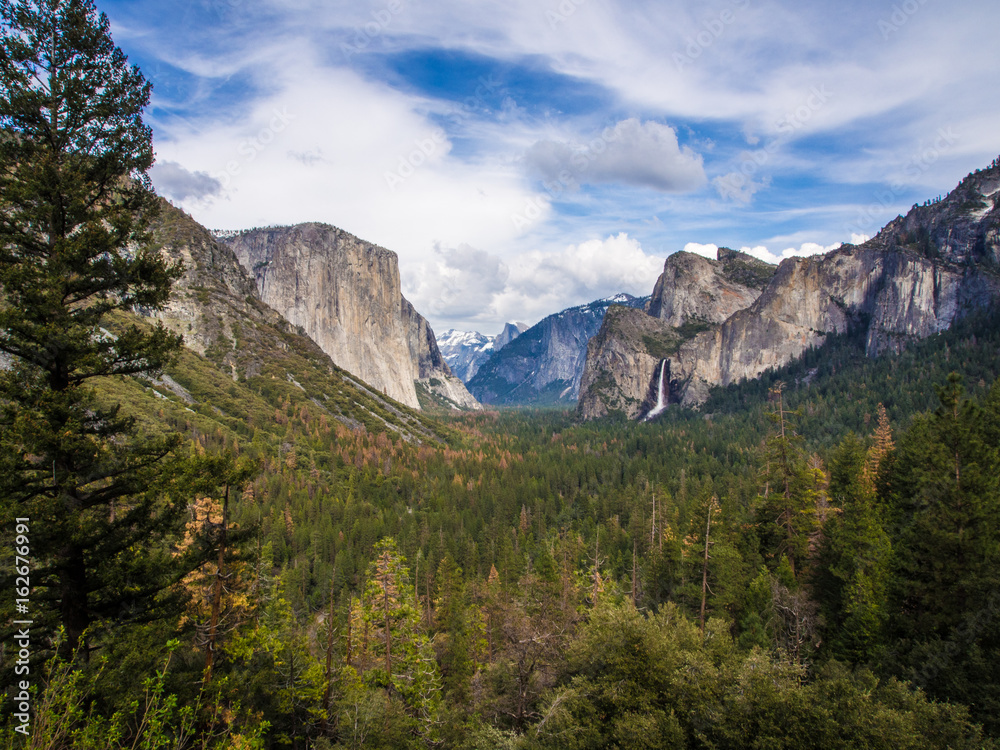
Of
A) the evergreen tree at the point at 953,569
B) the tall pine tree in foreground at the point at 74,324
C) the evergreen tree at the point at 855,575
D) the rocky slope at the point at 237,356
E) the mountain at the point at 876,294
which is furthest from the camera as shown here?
the mountain at the point at 876,294

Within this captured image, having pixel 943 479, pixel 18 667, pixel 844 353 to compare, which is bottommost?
pixel 18 667

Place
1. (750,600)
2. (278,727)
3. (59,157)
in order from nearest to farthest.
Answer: (59,157) < (278,727) < (750,600)

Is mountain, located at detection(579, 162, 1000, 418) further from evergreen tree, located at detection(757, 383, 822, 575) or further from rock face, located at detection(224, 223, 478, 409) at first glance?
evergreen tree, located at detection(757, 383, 822, 575)

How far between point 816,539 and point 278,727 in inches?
1128

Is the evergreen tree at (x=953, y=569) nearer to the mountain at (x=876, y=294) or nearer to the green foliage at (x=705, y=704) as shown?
the green foliage at (x=705, y=704)

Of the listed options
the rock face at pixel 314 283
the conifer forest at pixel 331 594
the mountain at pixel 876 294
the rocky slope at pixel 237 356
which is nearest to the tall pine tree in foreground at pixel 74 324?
the conifer forest at pixel 331 594

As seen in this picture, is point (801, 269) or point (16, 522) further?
point (801, 269)

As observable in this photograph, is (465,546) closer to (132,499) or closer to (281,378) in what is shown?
(132,499)

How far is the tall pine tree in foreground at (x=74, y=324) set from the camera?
27.6 feet

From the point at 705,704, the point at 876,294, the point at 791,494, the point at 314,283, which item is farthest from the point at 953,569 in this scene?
the point at 314,283

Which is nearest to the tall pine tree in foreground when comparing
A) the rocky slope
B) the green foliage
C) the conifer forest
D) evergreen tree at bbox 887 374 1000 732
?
the conifer forest

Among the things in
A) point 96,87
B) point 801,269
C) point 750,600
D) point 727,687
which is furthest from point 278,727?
point 801,269

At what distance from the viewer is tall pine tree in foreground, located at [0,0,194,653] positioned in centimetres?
841

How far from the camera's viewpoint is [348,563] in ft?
178
